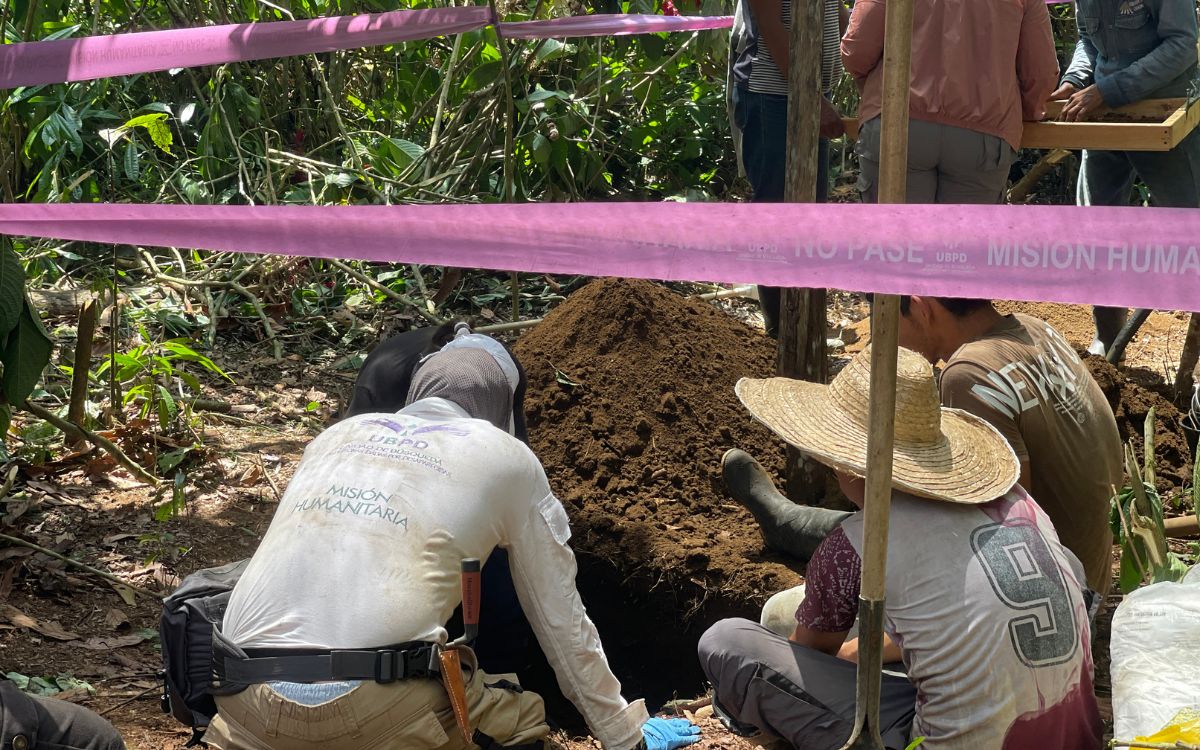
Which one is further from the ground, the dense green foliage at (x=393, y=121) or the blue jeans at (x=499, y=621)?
the dense green foliage at (x=393, y=121)

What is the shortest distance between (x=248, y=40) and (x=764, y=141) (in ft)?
6.60

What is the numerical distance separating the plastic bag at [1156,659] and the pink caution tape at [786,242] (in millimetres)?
749

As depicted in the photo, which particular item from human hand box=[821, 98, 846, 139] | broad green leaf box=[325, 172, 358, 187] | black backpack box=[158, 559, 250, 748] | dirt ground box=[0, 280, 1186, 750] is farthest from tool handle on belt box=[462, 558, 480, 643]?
broad green leaf box=[325, 172, 358, 187]

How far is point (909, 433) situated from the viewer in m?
2.54

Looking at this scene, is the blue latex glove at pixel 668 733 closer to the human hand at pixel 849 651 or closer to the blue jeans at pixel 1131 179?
the human hand at pixel 849 651

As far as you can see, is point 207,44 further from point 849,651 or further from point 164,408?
point 849,651

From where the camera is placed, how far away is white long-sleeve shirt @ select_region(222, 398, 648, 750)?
2.50 meters

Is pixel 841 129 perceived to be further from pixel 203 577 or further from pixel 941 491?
pixel 203 577

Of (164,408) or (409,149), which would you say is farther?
(409,149)

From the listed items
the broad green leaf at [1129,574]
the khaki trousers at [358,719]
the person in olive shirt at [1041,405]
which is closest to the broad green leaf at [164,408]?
the khaki trousers at [358,719]

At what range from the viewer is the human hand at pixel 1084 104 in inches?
177

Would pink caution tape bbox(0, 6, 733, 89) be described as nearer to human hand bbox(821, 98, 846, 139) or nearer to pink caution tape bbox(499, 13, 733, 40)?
pink caution tape bbox(499, 13, 733, 40)

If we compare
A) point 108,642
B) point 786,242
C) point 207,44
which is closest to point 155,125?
point 207,44

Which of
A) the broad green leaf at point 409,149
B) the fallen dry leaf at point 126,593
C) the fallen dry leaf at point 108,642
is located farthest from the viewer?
the broad green leaf at point 409,149
